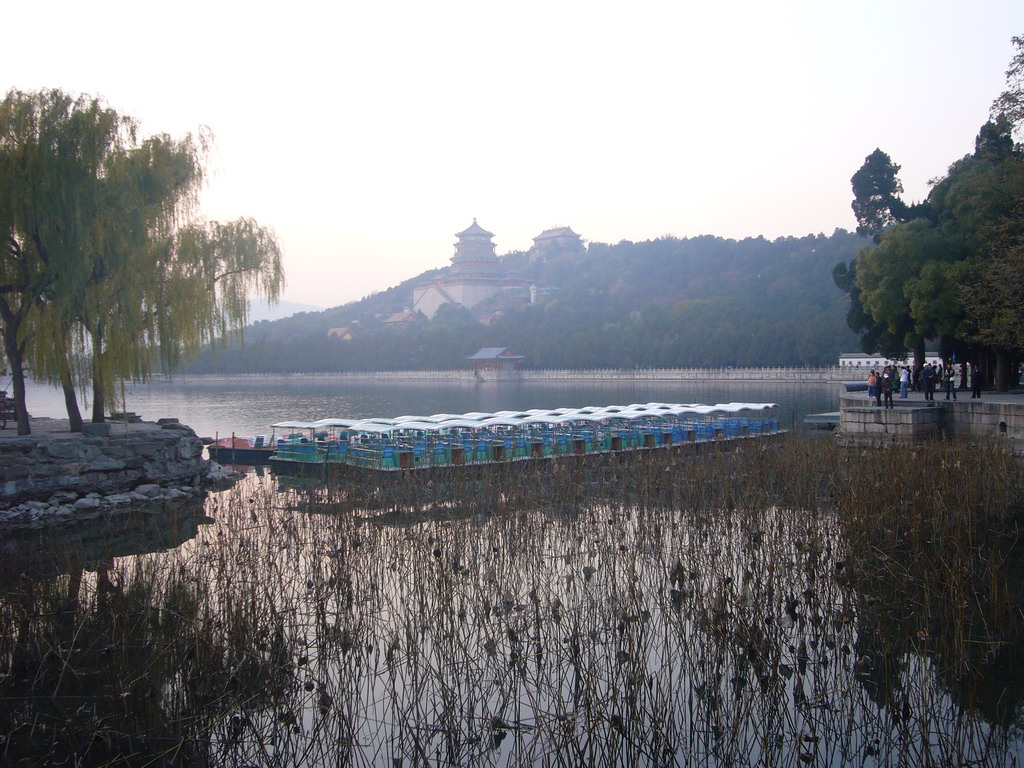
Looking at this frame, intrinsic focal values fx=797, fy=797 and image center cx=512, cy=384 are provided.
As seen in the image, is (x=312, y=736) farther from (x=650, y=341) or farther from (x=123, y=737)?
(x=650, y=341)

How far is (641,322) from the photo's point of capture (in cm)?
6328

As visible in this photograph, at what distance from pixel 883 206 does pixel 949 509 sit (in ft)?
57.4

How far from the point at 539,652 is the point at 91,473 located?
975 cm

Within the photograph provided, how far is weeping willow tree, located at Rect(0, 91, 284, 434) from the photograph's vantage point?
11.6m

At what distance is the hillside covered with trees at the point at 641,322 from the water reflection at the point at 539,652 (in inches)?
1682

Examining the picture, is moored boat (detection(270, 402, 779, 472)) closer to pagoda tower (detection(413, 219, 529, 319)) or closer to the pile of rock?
the pile of rock

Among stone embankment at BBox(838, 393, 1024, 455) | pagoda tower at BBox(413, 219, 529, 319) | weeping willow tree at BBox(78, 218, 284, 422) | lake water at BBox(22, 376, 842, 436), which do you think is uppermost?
pagoda tower at BBox(413, 219, 529, 319)

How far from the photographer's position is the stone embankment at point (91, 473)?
1125cm

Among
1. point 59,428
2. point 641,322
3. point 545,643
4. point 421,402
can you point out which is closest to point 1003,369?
point 545,643

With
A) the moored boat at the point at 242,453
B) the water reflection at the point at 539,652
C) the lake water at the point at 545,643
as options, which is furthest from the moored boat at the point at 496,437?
the water reflection at the point at 539,652

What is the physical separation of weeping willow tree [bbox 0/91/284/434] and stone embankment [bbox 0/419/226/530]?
84 centimetres

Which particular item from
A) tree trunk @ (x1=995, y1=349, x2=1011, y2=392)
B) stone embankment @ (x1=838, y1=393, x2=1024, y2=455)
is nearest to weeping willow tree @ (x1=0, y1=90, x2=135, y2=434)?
stone embankment @ (x1=838, y1=393, x2=1024, y2=455)

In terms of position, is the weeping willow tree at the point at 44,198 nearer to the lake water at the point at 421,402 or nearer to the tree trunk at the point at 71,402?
the tree trunk at the point at 71,402

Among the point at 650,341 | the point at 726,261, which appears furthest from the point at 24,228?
the point at 726,261
